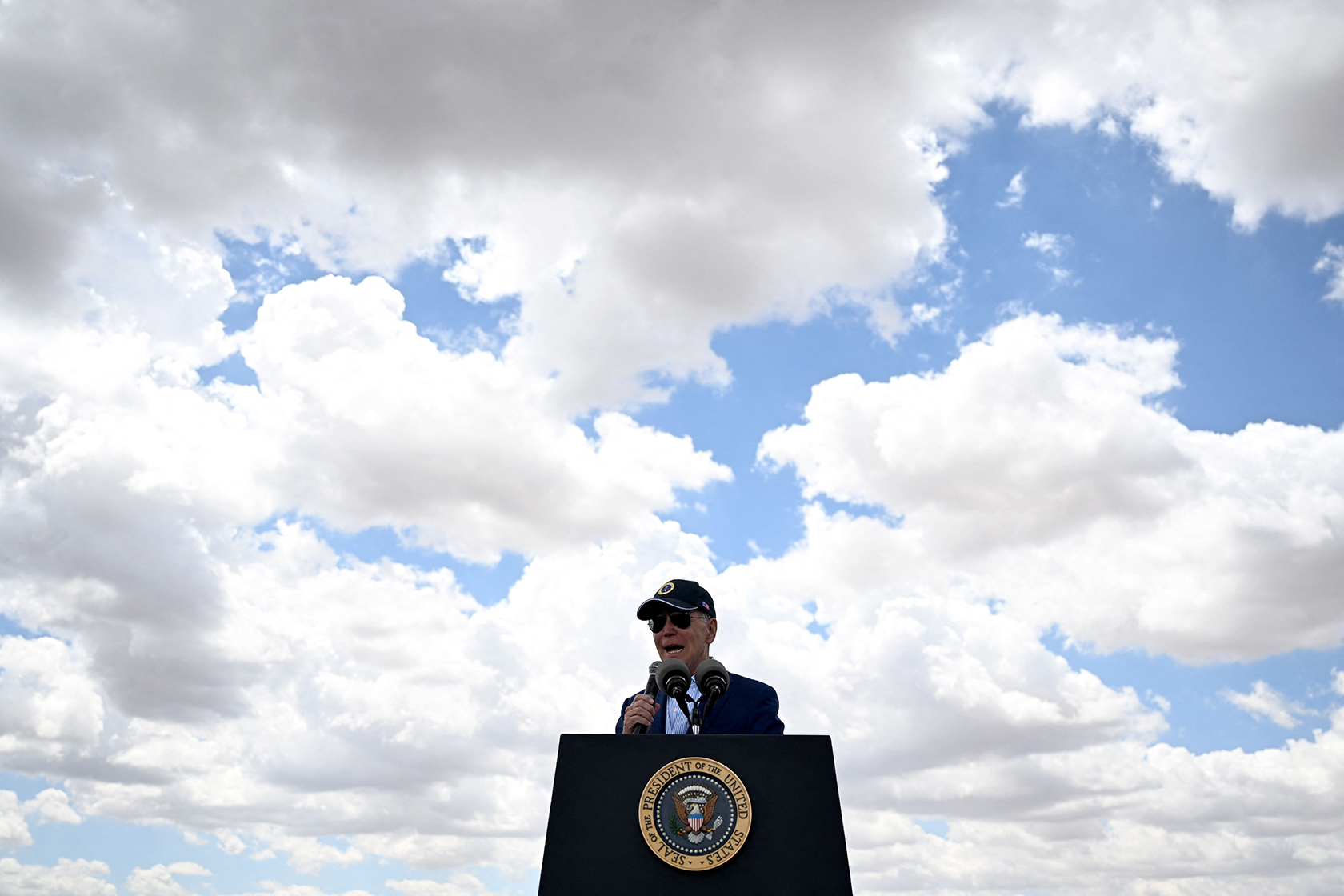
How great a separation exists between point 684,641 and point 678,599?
507mm

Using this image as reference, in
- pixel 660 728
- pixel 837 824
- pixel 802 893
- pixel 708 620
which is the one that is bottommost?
pixel 802 893

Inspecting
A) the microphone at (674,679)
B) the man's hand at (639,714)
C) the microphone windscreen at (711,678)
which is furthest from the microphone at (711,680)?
the man's hand at (639,714)

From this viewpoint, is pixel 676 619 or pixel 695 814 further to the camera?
pixel 676 619

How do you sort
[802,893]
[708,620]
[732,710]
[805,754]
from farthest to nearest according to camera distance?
[708,620]
[732,710]
[805,754]
[802,893]

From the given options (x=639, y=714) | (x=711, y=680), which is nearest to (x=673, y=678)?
(x=711, y=680)

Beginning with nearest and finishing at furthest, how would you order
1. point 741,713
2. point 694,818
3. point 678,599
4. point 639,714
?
point 694,818
point 639,714
point 741,713
point 678,599

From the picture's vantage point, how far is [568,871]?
7023 millimetres

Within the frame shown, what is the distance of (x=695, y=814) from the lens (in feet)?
23.3

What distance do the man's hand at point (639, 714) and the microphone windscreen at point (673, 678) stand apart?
0.26 metres

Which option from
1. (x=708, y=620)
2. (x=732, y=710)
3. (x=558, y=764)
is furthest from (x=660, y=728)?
(x=558, y=764)

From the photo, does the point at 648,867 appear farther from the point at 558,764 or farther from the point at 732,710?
the point at 732,710

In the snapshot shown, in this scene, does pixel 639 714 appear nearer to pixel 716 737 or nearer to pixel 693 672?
pixel 716 737

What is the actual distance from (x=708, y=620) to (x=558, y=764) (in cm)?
399

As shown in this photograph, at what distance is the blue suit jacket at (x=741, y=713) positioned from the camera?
9.74 metres
